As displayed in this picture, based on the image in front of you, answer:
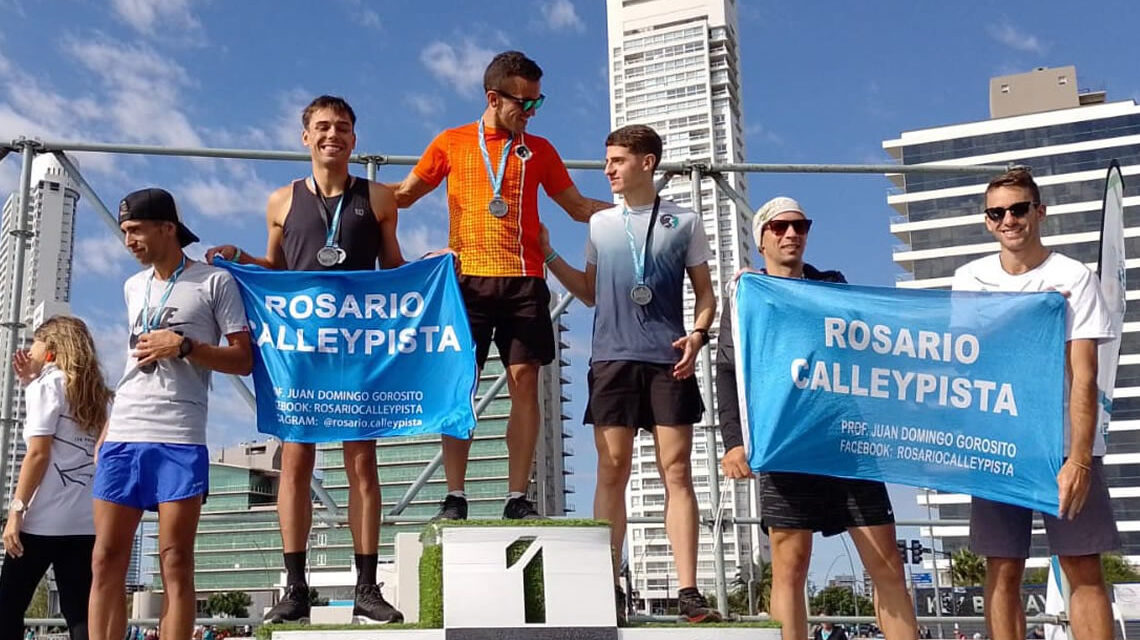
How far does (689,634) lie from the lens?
3.56 m

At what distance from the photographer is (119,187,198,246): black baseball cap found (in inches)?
156

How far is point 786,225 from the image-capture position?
4.18m

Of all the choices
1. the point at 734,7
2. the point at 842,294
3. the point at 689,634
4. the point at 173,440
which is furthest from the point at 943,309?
the point at 734,7

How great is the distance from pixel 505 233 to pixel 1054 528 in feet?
8.26

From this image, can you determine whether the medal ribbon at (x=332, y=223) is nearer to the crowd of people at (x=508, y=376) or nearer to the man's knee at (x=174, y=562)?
the crowd of people at (x=508, y=376)

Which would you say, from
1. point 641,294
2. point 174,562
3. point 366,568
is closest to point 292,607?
point 366,568

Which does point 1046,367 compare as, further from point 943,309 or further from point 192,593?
point 192,593

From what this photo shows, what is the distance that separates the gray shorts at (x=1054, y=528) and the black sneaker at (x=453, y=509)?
2052mm

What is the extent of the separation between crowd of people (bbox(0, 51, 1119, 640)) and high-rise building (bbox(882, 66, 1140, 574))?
77.3 metres

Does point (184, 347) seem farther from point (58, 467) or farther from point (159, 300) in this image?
point (58, 467)

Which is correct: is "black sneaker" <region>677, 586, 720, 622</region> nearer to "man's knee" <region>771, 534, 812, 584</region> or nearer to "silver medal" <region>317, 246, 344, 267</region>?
"man's knee" <region>771, 534, 812, 584</region>

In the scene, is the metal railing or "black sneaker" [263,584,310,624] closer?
"black sneaker" [263,584,310,624]

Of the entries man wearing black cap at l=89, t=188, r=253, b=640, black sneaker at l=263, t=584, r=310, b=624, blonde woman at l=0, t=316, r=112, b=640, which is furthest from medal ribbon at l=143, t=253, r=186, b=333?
black sneaker at l=263, t=584, r=310, b=624

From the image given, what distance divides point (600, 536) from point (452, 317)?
1223mm
